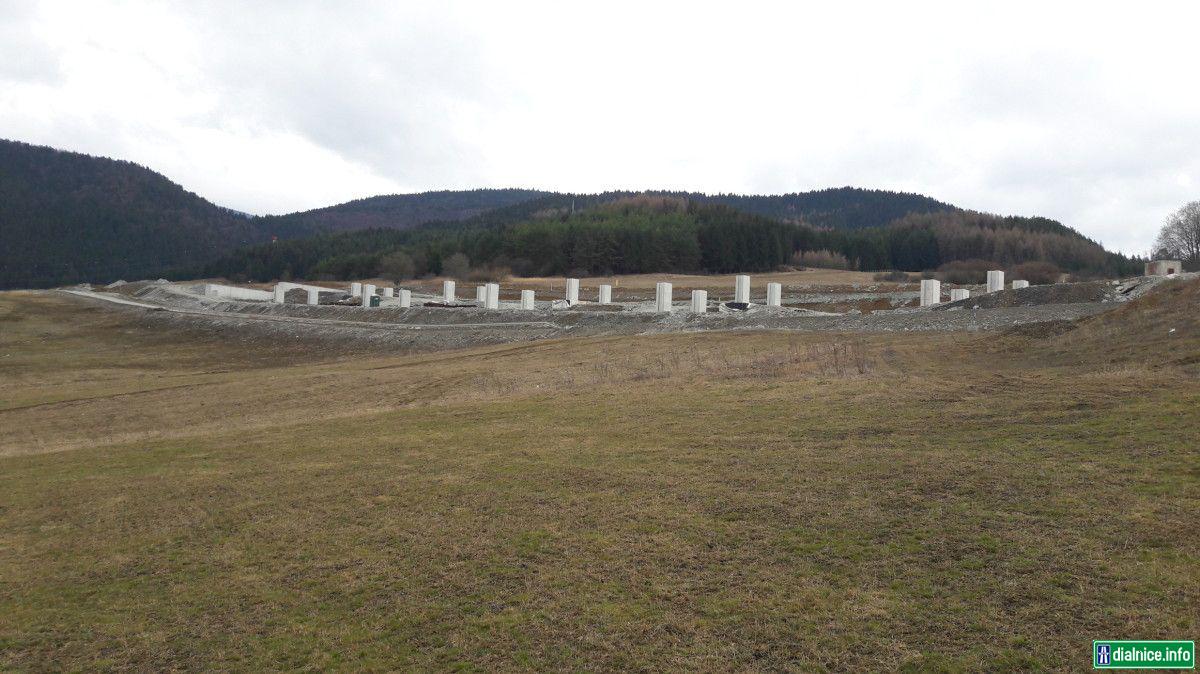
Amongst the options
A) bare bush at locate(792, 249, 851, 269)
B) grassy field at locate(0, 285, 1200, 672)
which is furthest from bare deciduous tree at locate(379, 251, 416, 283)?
grassy field at locate(0, 285, 1200, 672)

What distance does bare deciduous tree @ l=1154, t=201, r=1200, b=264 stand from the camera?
70.9 m

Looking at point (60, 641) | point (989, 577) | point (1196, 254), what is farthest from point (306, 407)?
point (1196, 254)

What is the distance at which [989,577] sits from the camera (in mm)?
7227

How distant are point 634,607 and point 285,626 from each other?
3487mm

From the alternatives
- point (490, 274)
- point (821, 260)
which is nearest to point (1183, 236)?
point (821, 260)

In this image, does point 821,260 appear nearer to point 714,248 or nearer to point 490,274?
point 714,248

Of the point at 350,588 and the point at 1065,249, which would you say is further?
the point at 1065,249

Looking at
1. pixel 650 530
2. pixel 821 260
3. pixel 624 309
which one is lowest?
pixel 650 530

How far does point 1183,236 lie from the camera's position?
7275 cm

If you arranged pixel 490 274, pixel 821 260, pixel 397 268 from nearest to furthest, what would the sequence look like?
pixel 490 274 → pixel 397 268 → pixel 821 260

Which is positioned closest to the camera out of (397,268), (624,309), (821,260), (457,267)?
(624,309)

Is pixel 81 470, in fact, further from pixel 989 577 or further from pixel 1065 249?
pixel 1065 249

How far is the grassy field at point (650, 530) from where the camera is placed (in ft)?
21.9

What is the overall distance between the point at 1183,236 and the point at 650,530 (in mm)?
84851
